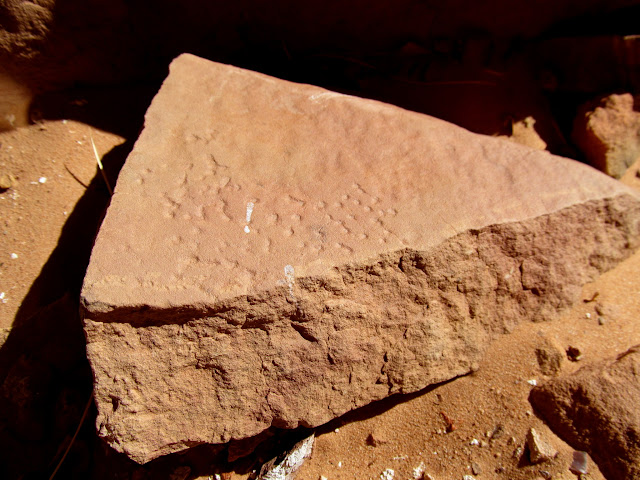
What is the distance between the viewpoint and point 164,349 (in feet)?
3.51

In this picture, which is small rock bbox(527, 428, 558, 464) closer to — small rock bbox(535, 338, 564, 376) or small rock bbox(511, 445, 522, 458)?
small rock bbox(511, 445, 522, 458)

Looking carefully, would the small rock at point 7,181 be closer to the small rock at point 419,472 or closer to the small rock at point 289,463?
the small rock at point 289,463

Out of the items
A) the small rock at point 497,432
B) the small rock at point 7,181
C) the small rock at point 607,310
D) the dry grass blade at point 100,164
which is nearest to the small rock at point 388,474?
the small rock at point 497,432

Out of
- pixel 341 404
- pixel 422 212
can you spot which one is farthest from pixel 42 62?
pixel 341 404

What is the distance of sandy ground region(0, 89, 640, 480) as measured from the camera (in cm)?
130

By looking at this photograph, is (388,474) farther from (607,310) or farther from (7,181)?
(7,181)

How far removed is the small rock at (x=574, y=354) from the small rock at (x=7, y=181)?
1821mm

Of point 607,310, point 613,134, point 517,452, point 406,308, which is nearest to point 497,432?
point 517,452

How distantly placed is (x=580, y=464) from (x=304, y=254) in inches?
35.4

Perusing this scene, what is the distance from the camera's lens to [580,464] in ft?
4.05

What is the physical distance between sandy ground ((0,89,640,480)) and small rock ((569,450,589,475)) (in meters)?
0.02

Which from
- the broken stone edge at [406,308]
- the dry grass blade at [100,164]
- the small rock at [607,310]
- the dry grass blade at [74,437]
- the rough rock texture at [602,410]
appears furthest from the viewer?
the dry grass blade at [100,164]

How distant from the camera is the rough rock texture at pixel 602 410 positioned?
1213 millimetres

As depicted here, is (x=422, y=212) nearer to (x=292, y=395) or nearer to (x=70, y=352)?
(x=292, y=395)
